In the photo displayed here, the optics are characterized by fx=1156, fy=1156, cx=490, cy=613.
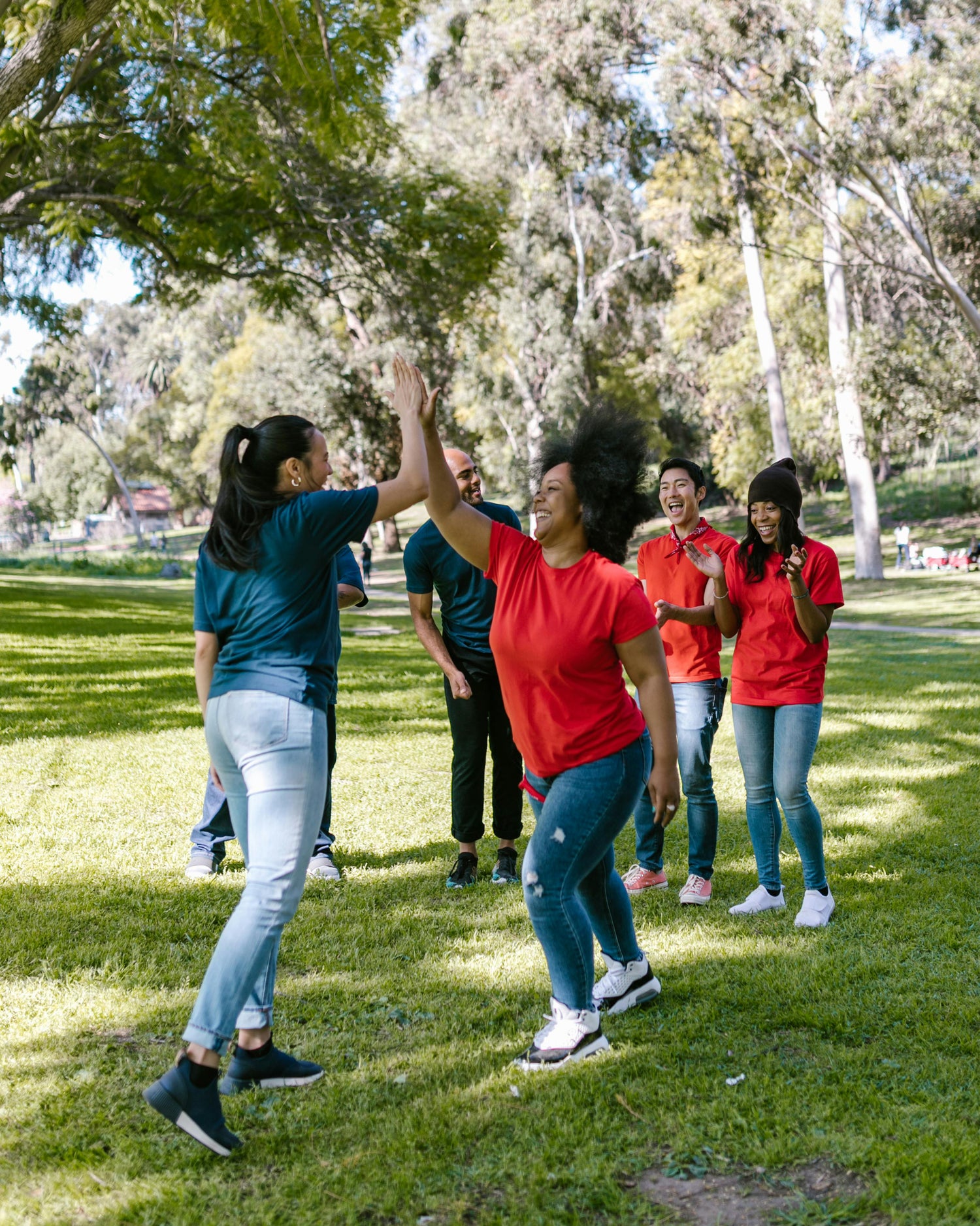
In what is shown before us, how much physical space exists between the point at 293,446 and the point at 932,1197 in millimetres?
2737

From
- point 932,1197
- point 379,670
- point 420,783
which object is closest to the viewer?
point 932,1197

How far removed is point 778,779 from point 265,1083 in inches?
101

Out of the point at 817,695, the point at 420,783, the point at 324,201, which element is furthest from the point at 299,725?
the point at 324,201

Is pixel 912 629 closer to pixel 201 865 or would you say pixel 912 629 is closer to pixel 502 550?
pixel 201 865

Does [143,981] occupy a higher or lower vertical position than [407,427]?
lower

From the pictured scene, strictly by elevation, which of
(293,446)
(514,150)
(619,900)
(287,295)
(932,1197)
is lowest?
(932,1197)

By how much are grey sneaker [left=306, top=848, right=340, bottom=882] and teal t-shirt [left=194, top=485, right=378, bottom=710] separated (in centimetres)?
259

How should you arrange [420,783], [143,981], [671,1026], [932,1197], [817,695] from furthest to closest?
1. [420,783]
2. [817,695]
3. [143,981]
4. [671,1026]
5. [932,1197]

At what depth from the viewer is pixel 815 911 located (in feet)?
16.8

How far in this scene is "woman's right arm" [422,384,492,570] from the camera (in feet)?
11.5

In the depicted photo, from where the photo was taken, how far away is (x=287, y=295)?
1692cm

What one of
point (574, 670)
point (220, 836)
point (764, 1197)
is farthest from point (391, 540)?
point (764, 1197)

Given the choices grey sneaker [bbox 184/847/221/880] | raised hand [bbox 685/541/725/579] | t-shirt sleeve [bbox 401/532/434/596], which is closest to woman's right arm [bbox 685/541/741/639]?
raised hand [bbox 685/541/725/579]

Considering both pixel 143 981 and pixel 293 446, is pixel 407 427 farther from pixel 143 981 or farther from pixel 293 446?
pixel 143 981
